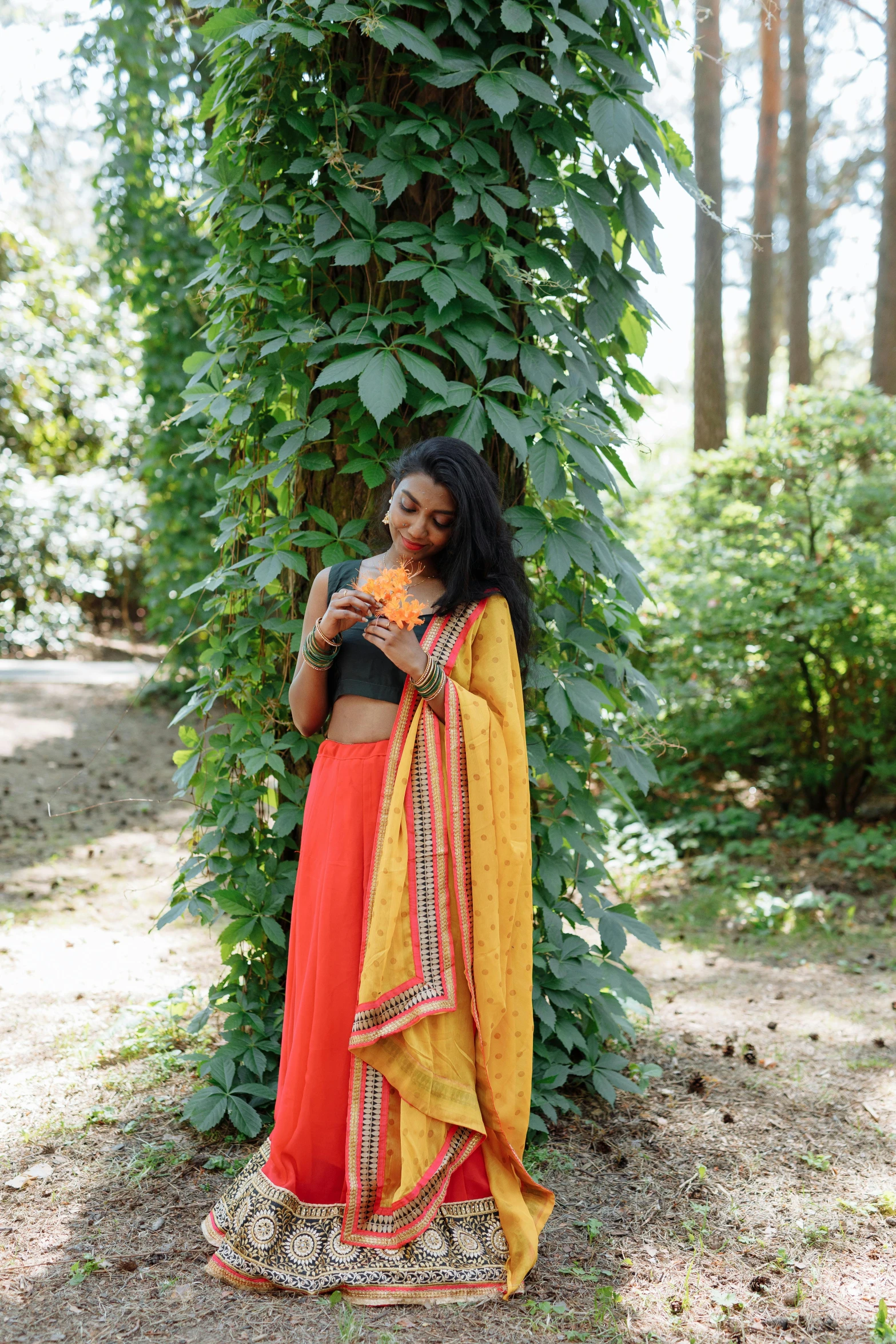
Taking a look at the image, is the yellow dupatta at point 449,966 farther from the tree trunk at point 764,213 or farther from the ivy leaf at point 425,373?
the tree trunk at point 764,213

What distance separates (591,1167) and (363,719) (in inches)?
55.5

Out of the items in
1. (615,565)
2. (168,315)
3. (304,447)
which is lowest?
(615,565)

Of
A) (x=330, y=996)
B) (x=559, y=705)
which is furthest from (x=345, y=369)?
(x=330, y=996)

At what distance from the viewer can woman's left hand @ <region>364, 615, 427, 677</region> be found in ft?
7.02

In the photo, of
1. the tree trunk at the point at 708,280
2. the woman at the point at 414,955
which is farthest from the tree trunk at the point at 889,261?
the woman at the point at 414,955

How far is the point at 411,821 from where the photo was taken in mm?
2324

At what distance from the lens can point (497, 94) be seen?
250 centimetres

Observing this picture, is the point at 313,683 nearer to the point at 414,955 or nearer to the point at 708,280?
the point at 414,955

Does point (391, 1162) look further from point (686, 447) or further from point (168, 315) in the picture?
point (686, 447)

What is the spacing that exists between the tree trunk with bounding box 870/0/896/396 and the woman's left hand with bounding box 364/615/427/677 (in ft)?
27.6

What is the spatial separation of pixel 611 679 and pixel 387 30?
180cm

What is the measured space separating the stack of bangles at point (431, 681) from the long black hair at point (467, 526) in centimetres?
17

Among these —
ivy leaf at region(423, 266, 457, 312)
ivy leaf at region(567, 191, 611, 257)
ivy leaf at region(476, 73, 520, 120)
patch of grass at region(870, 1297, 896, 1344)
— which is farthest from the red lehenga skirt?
ivy leaf at region(476, 73, 520, 120)

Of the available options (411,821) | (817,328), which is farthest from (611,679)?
(817,328)
